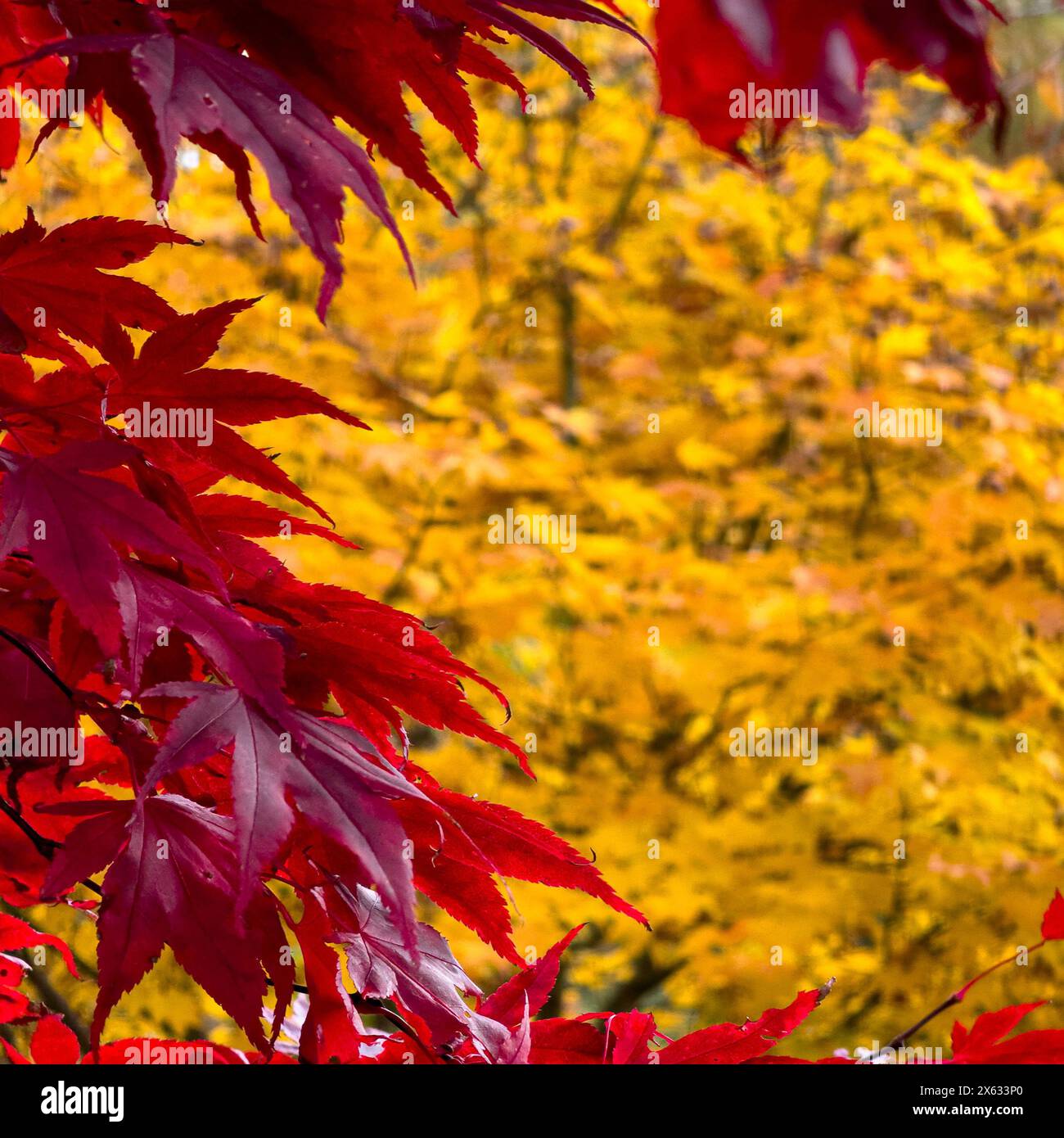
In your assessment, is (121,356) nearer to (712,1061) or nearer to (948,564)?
(712,1061)

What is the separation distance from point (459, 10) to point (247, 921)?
1.76 ft

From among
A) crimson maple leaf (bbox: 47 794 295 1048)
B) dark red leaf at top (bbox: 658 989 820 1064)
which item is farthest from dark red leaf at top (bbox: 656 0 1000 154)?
dark red leaf at top (bbox: 658 989 820 1064)

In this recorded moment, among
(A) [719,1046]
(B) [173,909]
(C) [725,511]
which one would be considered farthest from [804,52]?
(C) [725,511]

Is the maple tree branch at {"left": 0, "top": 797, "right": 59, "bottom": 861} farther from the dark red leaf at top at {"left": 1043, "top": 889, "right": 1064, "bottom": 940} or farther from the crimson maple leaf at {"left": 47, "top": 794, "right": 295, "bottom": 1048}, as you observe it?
the dark red leaf at top at {"left": 1043, "top": 889, "right": 1064, "bottom": 940}

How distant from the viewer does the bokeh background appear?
9.50 ft

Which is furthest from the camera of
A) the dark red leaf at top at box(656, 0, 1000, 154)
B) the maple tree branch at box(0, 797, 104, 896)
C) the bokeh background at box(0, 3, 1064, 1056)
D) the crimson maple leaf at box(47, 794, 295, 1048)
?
the bokeh background at box(0, 3, 1064, 1056)

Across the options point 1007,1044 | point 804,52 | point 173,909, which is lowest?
point 1007,1044

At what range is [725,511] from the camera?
136 inches

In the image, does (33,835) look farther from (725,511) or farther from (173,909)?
(725,511)

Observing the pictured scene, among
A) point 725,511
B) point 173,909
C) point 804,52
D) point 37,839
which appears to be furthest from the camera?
point 725,511

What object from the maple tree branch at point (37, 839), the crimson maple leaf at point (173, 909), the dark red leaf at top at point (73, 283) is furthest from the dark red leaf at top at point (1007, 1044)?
the dark red leaf at top at point (73, 283)

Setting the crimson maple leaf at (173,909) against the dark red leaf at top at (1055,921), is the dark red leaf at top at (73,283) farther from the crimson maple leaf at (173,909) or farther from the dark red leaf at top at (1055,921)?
the dark red leaf at top at (1055,921)

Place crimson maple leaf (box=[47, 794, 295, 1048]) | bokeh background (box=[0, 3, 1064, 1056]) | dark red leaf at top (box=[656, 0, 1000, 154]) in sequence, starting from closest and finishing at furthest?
dark red leaf at top (box=[656, 0, 1000, 154]) < crimson maple leaf (box=[47, 794, 295, 1048]) < bokeh background (box=[0, 3, 1064, 1056])

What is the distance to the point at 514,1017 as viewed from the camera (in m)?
0.84
